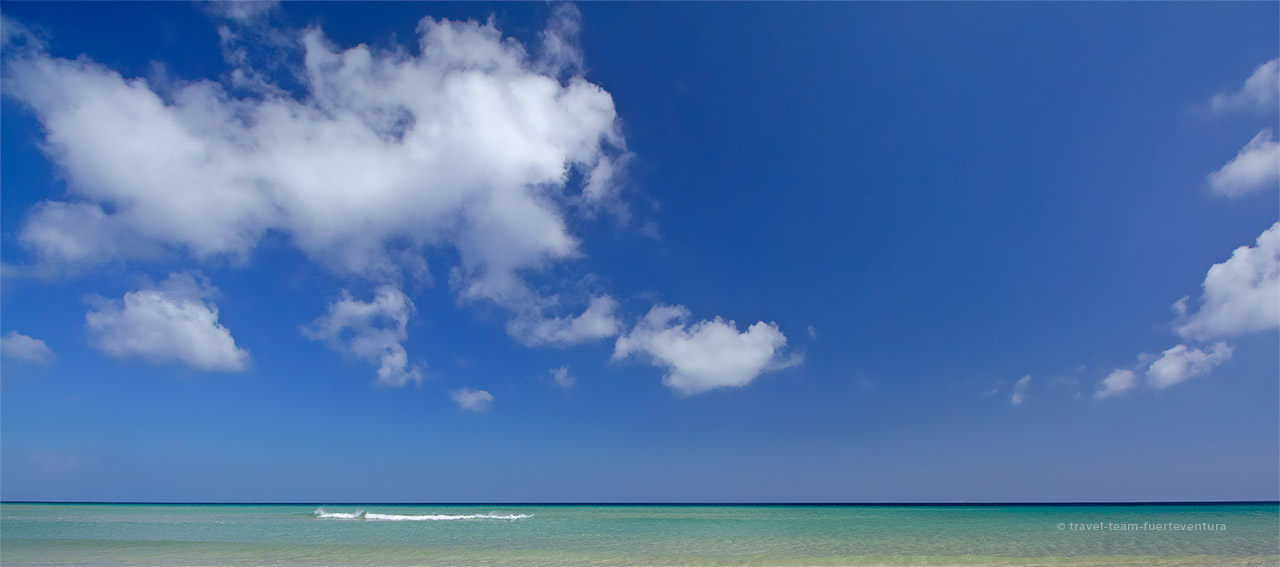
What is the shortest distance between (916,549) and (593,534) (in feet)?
51.4

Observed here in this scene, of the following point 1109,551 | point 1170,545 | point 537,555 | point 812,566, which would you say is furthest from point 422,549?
point 1170,545

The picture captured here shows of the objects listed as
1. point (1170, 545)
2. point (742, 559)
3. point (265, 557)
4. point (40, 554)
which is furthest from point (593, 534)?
point (1170, 545)

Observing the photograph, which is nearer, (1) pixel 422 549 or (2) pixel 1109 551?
(2) pixel 1109 551

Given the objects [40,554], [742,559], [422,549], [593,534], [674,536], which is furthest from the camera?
[593,534]

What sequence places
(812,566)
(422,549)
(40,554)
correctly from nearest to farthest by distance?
(812,566)
(40,554)
(422,549)

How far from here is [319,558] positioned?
1830 cm

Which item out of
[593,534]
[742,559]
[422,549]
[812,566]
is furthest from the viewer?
[593,534]

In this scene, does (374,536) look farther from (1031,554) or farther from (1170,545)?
(1170,545)

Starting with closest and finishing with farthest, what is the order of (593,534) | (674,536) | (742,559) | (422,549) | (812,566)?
(812,566), (742,559), (422,549), (674,536), (593,534)

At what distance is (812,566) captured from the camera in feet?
53.3

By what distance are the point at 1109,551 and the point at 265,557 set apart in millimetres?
29176

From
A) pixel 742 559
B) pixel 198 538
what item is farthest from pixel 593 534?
pixel 198 538

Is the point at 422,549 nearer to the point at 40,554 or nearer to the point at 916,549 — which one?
the point at 40,554

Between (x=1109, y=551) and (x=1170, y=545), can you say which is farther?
(x=1170, y=545)
